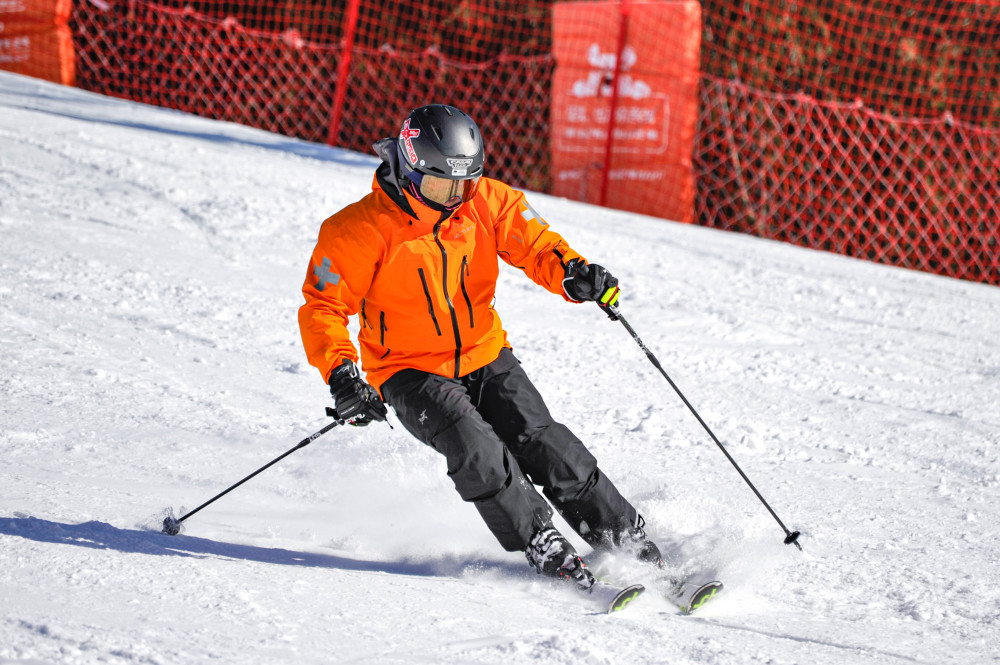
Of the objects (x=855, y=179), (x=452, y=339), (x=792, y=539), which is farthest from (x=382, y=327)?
(x=855, y=179)

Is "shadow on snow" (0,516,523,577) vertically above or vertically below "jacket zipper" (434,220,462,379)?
below

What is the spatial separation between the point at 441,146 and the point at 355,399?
2.60 ft

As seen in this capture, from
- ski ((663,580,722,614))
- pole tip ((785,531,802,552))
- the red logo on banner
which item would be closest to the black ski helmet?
ski ((663,580,722,614))

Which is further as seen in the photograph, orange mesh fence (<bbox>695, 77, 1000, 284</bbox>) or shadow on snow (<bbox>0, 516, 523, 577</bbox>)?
orange mesh fence (<bbox>695, 77, 1000, 284</bbox>)

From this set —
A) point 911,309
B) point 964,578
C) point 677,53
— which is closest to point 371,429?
point 964,578

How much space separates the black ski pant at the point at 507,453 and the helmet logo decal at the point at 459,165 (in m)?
0.61

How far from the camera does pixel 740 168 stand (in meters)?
9.10

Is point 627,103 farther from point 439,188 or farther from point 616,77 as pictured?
point 439,188

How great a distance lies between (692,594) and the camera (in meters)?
2.75

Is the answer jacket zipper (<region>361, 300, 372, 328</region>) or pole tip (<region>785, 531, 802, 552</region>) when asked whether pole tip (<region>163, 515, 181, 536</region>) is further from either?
pole tip (<region>785, 531, 802, 552</region>)

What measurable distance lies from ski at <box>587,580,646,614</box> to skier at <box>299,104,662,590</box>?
0.05 metres

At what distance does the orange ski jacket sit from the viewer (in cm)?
290

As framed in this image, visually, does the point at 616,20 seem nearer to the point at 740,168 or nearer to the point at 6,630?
the point at 740,168

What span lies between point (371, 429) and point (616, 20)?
5685 mm
